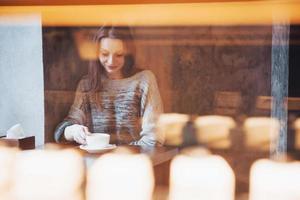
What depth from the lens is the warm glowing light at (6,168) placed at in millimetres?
1412

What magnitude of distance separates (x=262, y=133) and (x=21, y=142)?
0.87 meters

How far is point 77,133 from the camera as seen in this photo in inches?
64.9

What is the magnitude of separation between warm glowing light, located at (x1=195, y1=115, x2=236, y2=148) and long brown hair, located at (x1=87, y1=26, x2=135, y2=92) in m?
0.35

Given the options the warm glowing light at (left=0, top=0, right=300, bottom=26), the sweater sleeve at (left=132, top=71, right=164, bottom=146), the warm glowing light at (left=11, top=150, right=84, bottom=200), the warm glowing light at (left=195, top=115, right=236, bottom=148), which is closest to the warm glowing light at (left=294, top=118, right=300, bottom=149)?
the warm glowing light at (left=195, top=115, right=236, bottom=148)

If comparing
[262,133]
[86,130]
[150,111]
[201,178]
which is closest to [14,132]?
[86,130]

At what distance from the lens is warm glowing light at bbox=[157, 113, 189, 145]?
4.96ft

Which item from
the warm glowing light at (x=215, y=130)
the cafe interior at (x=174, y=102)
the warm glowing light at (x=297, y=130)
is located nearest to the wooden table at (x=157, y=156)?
the cafe interior at (x=174, y=102)

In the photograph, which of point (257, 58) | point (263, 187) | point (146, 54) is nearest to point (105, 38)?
point (146, 54)

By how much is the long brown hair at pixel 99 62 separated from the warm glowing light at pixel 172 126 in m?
0.22

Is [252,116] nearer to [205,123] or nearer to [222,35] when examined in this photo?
[205,123]

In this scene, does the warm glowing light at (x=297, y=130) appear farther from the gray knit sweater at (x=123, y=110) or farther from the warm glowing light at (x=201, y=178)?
the gray knit sweater at (x=123, y=110)

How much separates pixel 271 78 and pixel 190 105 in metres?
0.30

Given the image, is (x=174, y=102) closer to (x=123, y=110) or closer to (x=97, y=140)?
(x=123, y=110)

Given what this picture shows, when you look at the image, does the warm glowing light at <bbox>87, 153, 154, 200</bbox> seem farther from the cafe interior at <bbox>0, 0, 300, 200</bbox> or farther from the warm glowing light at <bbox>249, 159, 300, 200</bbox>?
the warm glowing light at <bbox>249, 159, 300, 200</bbox>
